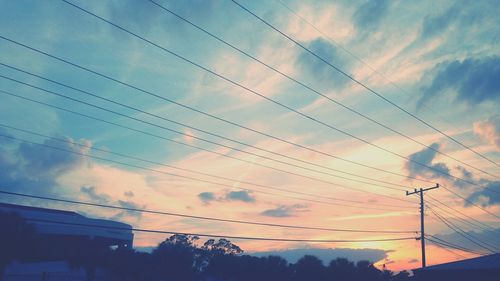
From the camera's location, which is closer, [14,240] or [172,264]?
[14,240]

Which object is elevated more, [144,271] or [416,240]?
[416,240]

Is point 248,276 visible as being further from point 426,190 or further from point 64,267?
point 426,190

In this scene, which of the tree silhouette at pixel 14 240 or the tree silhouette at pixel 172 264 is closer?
the tree silhouette at pixel 14 240

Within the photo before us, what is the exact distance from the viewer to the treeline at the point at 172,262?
3791 centimetres

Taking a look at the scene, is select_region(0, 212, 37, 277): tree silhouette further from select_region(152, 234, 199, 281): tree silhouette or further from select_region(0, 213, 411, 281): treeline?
select_region(152, 234, 199, 281): tree silhouette

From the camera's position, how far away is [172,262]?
61.4m

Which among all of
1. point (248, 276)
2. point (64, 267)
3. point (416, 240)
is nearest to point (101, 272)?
point (64, 267)

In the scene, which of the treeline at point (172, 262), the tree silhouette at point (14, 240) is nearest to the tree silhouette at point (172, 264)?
the treeline at point (172, 262)

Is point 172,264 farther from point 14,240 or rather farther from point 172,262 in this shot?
point 14,240

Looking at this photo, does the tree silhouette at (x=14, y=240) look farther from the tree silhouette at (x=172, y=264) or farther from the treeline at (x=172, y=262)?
the tree silhouette at (x=172, y=264)

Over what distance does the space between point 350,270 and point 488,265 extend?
1528 inches

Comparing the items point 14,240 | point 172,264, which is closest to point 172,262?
point 172,264

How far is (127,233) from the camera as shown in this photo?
66.0 meters

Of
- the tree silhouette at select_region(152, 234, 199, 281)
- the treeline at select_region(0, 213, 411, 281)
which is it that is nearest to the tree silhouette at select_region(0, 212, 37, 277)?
the treeline at select_region(0, 213, 411, 281)
